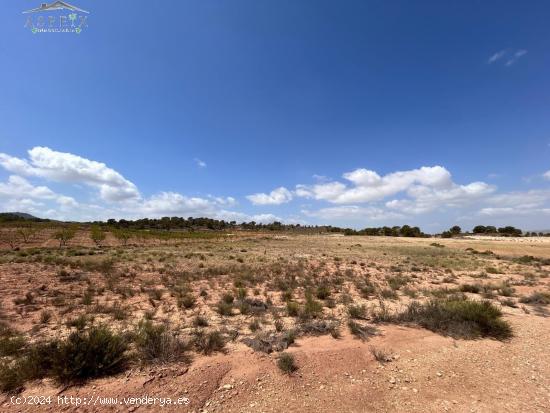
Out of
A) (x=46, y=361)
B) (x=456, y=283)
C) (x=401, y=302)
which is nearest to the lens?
(x=46, y=361)

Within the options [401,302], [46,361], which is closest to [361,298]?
[401,302]

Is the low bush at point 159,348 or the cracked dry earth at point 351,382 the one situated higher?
the low bush at point 159,348

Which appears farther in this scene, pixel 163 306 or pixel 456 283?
pixel 456 283

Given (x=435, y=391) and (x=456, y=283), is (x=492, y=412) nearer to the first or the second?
(x=435, y=391)

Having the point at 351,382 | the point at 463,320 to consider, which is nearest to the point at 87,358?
the point at 351,382

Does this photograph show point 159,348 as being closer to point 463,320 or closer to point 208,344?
point 208,344

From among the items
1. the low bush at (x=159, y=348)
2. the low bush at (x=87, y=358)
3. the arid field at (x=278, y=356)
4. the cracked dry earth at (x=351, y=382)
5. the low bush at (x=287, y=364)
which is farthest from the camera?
the low bush at (x=159, y=348)

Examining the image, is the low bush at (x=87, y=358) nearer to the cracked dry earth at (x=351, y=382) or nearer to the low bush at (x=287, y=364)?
the cracked dry earth at (x=351, y=382)

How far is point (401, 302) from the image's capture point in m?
10.9

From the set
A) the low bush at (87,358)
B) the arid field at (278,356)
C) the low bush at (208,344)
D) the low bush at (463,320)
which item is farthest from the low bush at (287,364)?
the low bush at (463,320)

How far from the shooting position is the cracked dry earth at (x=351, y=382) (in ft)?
13.9

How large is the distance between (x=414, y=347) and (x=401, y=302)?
507cm

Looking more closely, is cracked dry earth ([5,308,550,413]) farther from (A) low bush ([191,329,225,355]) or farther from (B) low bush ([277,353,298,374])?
(A) low bush ([191,329,225,355])

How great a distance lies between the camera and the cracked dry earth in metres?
4.23
